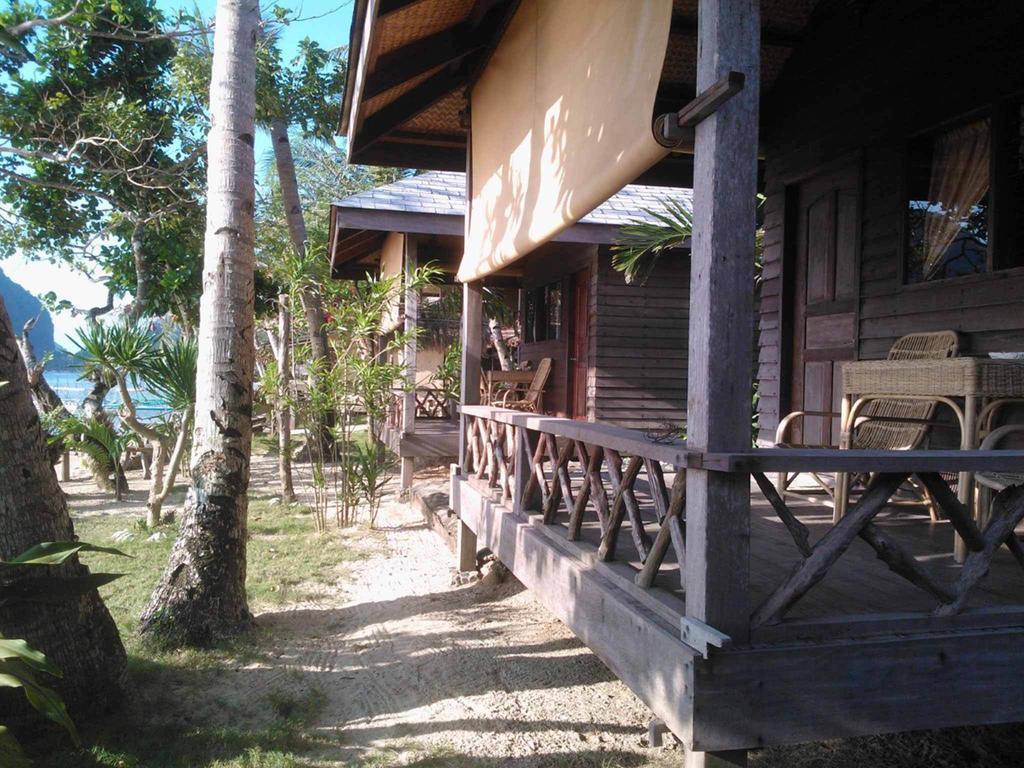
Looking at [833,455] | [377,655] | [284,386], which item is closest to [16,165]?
[284,386]

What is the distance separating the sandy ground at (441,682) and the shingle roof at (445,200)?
15.7 ft

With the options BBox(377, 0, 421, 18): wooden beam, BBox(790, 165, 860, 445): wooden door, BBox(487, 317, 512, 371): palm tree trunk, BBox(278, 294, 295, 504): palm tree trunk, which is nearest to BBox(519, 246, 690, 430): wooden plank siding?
BBox(278, 294, 295, 504): palm tree trunk

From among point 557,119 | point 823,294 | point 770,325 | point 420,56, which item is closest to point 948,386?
point 557,119

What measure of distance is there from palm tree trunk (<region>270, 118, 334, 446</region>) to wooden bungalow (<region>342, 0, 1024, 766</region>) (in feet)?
9.92

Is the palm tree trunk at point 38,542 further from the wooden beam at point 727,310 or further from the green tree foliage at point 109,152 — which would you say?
the green tree foliage at point 109,152

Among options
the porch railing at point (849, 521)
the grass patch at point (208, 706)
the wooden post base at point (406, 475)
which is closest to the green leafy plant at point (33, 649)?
the grass patch at point (208, 706)

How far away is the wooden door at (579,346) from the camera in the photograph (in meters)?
10.7

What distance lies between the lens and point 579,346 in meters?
11.1

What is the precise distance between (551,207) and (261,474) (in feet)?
32.1

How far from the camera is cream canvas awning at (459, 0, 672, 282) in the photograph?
292cm

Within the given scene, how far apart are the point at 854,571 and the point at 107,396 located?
1107 cm

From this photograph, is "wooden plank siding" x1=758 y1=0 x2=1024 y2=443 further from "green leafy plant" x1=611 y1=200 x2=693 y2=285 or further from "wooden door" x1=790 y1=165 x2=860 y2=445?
"green leafy plant" x1=611 y1=200 x2=693 y2=285

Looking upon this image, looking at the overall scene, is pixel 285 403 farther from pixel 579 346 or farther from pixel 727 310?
pixel 727 310

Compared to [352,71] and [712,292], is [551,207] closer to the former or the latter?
[712,292]
